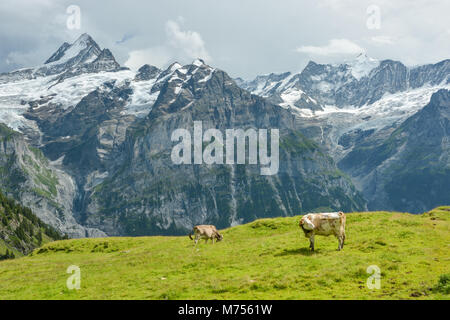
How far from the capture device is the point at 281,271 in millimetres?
30156

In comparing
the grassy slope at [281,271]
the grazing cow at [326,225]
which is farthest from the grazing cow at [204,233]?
the grazing cow at [326,225]

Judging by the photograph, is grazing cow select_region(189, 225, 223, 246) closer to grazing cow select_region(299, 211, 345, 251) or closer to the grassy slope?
the grassy slope

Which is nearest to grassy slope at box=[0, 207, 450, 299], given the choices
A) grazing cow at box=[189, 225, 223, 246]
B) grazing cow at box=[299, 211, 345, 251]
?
grazing cow at box=[299, 211, 345, 251]

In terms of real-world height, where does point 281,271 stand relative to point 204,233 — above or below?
below

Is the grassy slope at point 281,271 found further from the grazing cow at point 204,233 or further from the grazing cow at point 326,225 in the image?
the grazing cow at point 204,233

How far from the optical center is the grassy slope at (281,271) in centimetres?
2581

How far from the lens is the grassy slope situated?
2581cm

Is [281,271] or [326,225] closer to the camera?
[281,271]

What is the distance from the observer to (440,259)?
3122 cm

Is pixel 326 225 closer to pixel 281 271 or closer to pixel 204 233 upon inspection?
pixel 281 271

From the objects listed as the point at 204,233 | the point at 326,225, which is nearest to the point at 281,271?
the point at 326,225
